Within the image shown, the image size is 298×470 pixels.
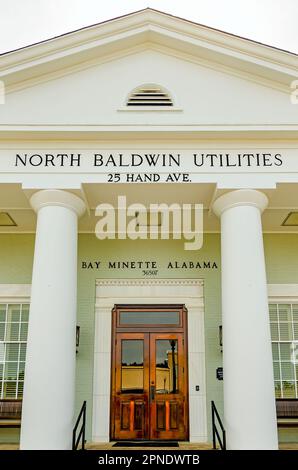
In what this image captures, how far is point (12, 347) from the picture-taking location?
1258 centimetres

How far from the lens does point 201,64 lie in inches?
429

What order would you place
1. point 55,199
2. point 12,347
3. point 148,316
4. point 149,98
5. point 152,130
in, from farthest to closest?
point 148,316 → point 12,347 → point 149,98 → point 55,199 → point 152,130

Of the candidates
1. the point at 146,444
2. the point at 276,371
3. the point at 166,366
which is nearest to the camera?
the point at 146,444

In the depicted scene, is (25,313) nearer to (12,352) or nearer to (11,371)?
(12,352)

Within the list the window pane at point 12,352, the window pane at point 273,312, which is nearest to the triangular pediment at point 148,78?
the window pane at point 273,312

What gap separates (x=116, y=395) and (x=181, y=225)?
4016 millimetres

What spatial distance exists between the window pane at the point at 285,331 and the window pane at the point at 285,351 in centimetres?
13

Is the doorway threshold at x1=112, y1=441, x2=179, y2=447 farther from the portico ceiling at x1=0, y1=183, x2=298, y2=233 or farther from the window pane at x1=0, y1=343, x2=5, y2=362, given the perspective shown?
the portico ceiling at x1=0, y1=183, x2=298, y2=233

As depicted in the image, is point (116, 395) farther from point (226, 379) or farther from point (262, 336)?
point (262, 336)

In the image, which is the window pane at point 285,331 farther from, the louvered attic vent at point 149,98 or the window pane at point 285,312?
the louvered attic vent at point 149,98

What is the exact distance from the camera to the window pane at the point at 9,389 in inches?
484

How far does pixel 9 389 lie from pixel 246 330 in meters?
5.68

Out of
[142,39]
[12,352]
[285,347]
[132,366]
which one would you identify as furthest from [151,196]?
[12,352]

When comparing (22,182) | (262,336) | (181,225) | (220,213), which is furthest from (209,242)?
(22,182)
